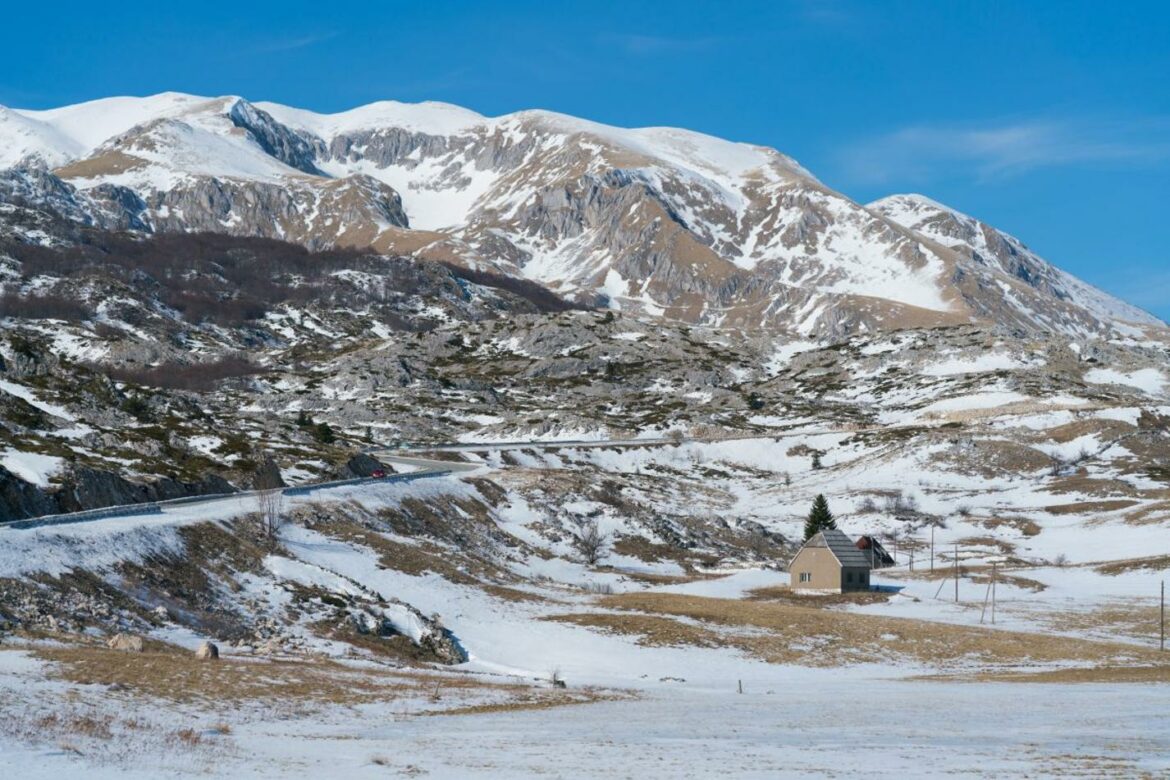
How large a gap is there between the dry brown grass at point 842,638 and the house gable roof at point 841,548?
18317 mm

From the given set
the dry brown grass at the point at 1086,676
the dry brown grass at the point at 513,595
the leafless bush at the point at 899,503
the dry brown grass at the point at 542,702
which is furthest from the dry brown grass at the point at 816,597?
the leafless bush at the point at 899,503

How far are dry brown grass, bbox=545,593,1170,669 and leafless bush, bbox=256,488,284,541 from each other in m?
19.5

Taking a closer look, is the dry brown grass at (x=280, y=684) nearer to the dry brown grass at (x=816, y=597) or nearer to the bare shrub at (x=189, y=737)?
the bare shrub at (x=189, y=737)

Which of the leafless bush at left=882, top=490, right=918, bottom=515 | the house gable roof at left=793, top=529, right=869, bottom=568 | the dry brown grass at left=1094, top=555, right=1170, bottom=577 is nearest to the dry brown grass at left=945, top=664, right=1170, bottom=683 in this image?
the house gable roof at left=793, top=529, right=869, bottom=568

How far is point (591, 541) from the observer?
105625 mm

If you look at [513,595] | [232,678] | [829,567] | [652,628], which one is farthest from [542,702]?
[829,567]

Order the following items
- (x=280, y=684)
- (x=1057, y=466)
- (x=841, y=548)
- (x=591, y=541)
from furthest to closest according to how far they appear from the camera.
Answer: (x=1057, y=466)
(x=591, y=541)
(x=841, y=548)
(x=280, y=684)

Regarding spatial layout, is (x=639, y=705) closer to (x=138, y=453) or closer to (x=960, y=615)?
(x=960, y=615)

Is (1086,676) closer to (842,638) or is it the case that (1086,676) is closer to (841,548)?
(842,638)

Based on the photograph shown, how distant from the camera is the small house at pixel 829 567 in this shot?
95.6m

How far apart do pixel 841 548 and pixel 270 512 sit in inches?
1969

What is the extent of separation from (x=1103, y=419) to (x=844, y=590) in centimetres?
11030

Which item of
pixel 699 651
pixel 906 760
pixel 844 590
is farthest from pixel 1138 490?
pixel 906 760

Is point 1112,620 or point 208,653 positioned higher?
point 1112,620
